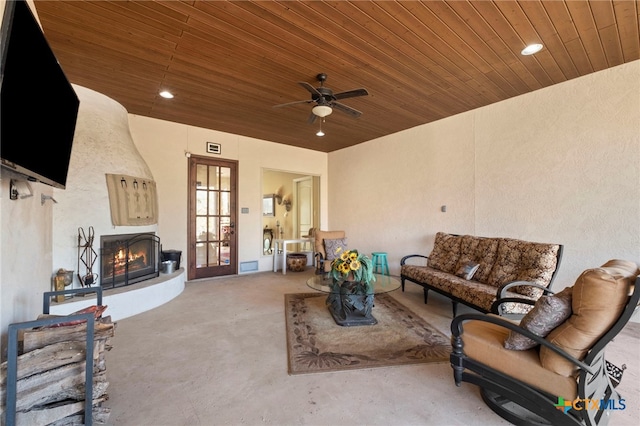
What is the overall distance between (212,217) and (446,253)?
4.26 m

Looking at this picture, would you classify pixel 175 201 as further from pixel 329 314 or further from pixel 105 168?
pixel 329 314

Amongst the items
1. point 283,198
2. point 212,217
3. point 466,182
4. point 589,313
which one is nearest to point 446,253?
point 466,182

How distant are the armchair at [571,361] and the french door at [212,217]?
4.68m

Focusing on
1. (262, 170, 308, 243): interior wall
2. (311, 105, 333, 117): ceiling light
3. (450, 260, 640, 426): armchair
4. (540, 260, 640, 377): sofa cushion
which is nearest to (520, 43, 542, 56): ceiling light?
(311, 105, 333, 117): ceiling light

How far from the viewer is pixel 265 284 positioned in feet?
15.8

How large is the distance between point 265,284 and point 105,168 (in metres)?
2.92

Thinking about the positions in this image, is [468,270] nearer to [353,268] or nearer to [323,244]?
[353,268]

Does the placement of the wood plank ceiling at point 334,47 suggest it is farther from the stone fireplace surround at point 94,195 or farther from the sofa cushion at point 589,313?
the sofa cushion at point 589,313

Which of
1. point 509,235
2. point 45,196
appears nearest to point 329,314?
point 509,235

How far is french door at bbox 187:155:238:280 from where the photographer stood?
16.4ft

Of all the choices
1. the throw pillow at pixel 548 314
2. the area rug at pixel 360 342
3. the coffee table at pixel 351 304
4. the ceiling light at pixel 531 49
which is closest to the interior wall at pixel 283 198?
the area rug at pixel 360 342

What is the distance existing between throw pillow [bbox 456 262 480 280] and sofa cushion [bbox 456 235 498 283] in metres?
0.02

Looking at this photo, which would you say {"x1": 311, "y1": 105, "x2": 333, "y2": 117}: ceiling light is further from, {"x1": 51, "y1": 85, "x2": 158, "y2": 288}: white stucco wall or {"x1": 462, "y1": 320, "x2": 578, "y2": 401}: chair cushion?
{"x1": 51, "y1": 85, "x2": 158, "y2": 288}: white stucco wall

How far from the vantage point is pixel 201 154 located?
16.6ft
